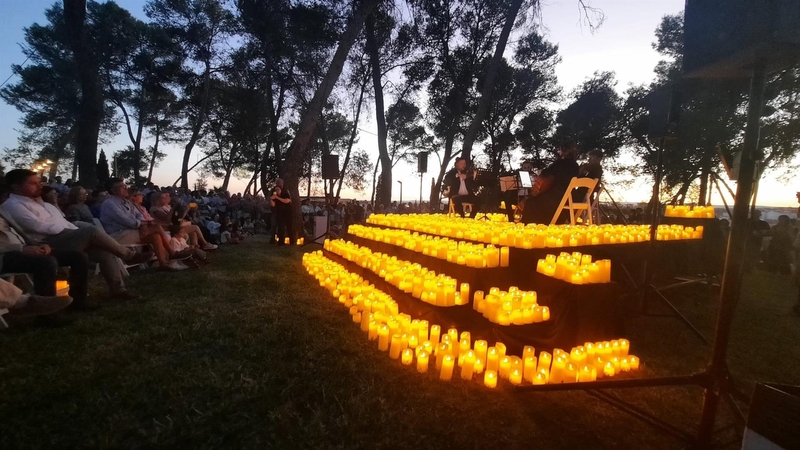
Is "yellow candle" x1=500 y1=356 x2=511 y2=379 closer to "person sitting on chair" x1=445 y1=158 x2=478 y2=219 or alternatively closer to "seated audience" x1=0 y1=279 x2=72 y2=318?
"seated audience" x1=0 y1=279 x2=72 y2=318

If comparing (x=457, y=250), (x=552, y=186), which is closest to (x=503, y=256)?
(x=457, y=250)

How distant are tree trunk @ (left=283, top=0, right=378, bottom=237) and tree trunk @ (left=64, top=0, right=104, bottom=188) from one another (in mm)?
4493

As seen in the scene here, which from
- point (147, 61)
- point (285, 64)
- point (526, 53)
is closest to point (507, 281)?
point (285, 64)

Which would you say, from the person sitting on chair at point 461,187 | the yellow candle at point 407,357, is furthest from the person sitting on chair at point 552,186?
the yellow candle at point 407,357

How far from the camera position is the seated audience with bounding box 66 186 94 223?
6105 millimetres

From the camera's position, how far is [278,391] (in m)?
2.36

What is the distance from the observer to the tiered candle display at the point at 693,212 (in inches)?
239

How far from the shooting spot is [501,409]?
2227mm

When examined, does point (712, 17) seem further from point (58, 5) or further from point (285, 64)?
point (58, 5)

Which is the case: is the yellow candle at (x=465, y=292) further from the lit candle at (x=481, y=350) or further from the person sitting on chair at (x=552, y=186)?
the person sitting on chair at (x=552, y=186)

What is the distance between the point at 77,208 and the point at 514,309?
7015 millimetres

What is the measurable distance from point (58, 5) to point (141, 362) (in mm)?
29477

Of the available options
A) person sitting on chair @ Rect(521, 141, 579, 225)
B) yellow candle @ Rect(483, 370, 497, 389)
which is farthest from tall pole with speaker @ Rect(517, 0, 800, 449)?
person sitting on chair @ Rect(521, 141, 579, 225)

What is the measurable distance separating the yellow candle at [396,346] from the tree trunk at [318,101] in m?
7.47
